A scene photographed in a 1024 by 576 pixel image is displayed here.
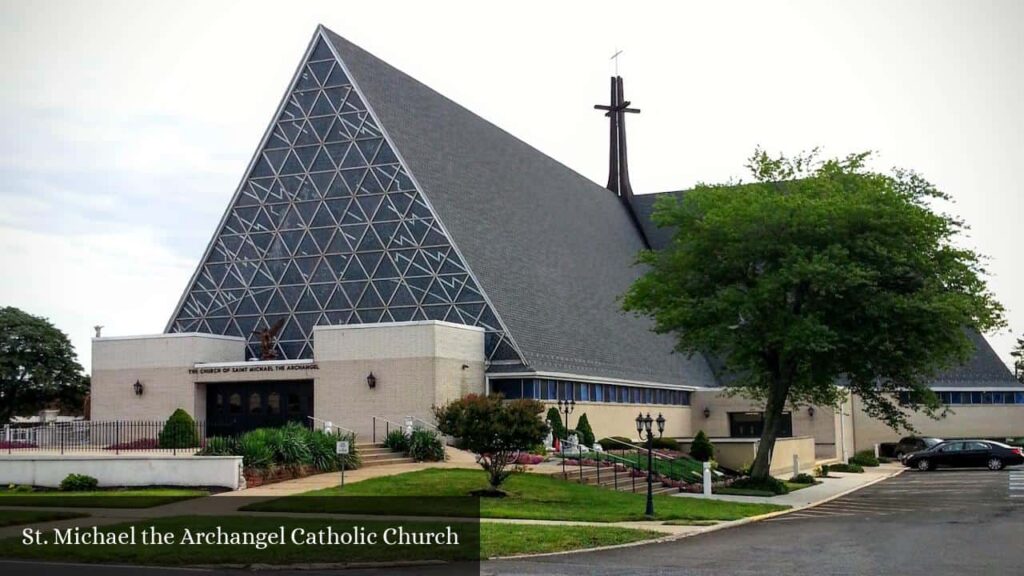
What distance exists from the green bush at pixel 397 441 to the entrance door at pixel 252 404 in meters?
7.40

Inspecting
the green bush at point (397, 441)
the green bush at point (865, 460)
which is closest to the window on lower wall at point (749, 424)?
the green bush at point (865, 460)

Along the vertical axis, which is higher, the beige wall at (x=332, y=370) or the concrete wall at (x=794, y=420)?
the beige wall at (x=332, y=370)

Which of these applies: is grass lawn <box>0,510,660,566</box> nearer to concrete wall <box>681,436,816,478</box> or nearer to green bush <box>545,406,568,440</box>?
green bush <box>545,406,568,440</box>

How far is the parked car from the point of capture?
6269 centimetres

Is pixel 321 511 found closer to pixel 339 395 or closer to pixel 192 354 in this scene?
pixel 339 395

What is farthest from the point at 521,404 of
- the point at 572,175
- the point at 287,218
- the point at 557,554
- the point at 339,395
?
the point at 572,175

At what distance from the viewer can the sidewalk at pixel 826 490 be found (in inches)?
1444

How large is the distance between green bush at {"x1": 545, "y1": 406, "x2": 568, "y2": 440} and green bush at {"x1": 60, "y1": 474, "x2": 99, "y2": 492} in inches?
730

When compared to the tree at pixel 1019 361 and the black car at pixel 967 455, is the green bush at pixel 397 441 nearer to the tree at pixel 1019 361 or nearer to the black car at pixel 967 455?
the black car at pixel 967 455

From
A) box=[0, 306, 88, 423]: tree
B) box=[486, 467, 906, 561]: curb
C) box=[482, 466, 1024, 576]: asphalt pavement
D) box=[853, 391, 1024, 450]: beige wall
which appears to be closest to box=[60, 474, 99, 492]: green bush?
box=[486, 467, 906, 561]: curb

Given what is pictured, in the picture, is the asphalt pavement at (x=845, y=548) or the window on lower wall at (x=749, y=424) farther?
the window on lower wall at (x=749, y=424)

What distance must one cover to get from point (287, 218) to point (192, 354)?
7622 millimetres

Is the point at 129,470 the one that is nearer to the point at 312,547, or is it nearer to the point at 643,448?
the point at 312,547

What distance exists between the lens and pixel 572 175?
71625 mm
